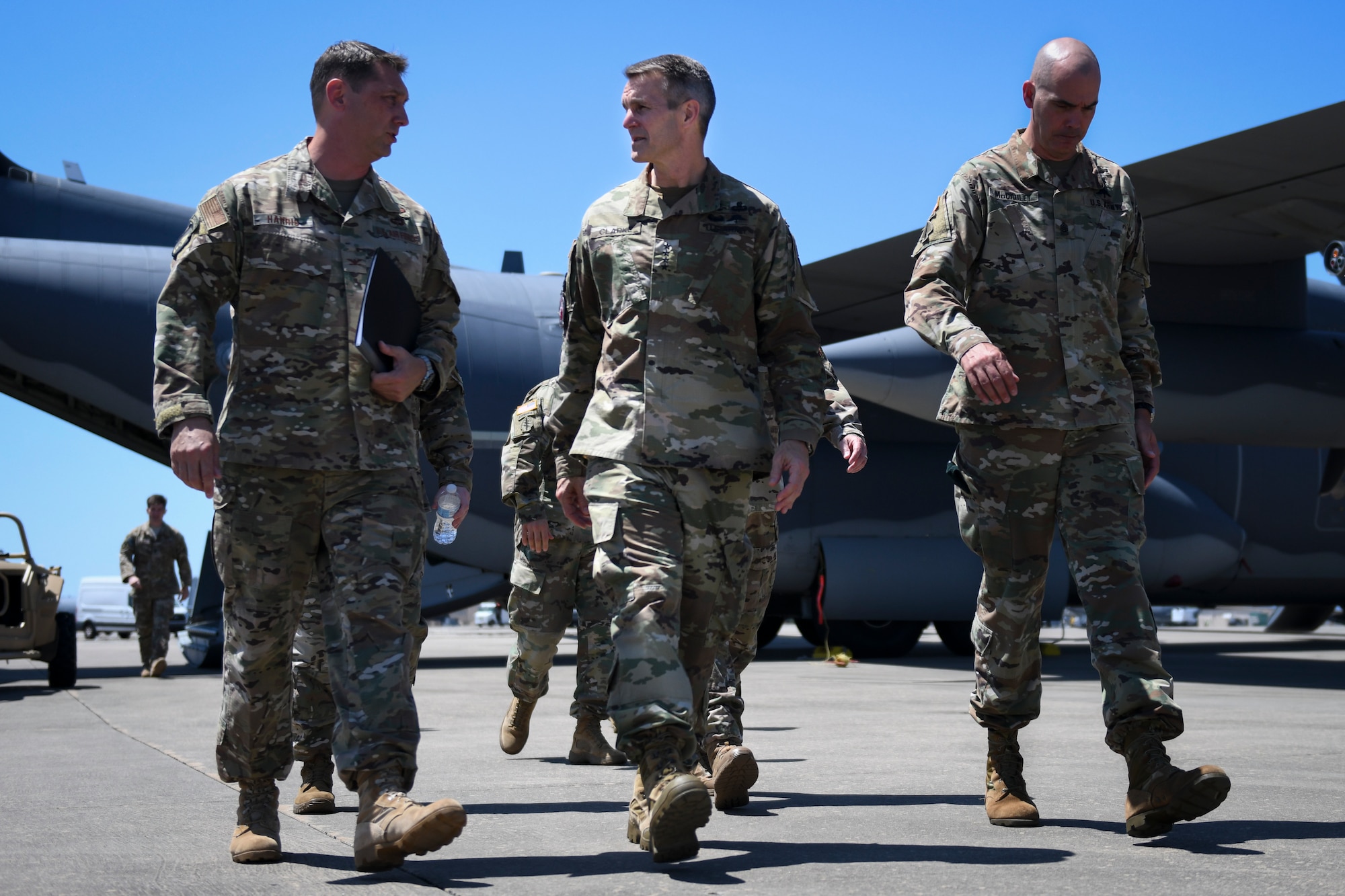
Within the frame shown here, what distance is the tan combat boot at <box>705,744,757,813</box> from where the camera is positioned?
4.08m

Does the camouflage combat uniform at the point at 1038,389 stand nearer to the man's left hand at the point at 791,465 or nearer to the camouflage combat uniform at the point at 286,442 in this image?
the man's left hand at the point at 791,465

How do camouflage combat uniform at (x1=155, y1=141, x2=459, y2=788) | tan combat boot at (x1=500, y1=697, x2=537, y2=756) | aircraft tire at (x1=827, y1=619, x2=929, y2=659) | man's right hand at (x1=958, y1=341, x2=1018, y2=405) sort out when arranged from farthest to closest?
aircraft tire at (x1=827, y1=619, x2=929, y2=659) < tan combat boot at (x1=500, y1=697, x2=537, y2=756) < man's right hand at (x1=958, y1=341, x2=1018, y2=405) < camouflage combat uniform at (x1=155, y1=141, x2=459, y2=788)

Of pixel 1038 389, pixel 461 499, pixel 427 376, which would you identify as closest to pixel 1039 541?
pixel 1038 389

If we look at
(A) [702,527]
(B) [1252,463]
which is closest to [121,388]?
(A) [702,527]

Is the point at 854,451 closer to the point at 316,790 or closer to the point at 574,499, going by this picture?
the point at 574,499

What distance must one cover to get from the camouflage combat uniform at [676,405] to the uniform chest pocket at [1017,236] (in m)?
0.71

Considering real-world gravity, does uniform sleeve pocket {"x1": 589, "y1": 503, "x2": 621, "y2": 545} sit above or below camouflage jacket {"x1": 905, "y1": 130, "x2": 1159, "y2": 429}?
below

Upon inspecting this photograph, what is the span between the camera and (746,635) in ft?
15.8

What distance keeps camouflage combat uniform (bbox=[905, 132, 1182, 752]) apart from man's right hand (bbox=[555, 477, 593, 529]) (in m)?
1.11

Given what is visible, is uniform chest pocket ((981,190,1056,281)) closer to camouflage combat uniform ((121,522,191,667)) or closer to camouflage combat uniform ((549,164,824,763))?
camouflage combat uniform ((549,164,824,763))

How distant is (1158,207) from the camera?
1057cm

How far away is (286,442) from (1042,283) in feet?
7.27

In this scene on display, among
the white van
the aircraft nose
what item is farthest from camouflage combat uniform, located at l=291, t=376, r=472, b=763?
the white van

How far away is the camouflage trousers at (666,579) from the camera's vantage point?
3053mm
